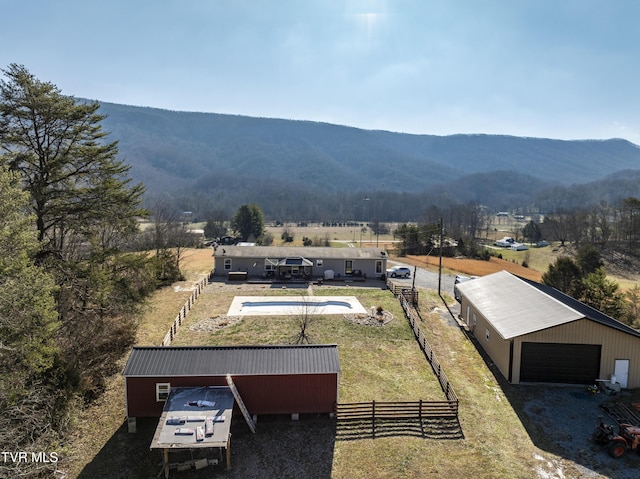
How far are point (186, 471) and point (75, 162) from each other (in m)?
16.0

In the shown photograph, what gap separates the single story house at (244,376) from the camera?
51.2 feet

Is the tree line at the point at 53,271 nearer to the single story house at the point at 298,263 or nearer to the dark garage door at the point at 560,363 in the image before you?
the single story house at the point at 298,263

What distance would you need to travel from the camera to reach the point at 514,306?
24.3 metres

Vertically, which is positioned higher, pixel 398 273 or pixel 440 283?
pixel 440 283

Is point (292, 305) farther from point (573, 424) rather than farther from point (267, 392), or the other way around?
point (573, 424)

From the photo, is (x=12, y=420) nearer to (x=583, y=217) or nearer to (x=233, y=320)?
(x=233, y=320)

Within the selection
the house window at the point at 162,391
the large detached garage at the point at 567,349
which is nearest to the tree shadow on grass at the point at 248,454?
the house window at the point at 162,391

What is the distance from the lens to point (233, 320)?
28.0 meters

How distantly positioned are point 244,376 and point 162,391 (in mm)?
3357

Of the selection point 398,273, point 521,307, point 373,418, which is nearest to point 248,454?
point 373,418

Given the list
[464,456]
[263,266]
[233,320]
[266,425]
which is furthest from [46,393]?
[263,266]

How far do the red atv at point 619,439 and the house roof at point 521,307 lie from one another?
555 centimetres

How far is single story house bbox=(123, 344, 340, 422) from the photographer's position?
1560 cm

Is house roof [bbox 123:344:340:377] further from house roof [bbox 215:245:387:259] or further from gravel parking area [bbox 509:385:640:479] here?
house roof [bbox 215:245:387:259]
